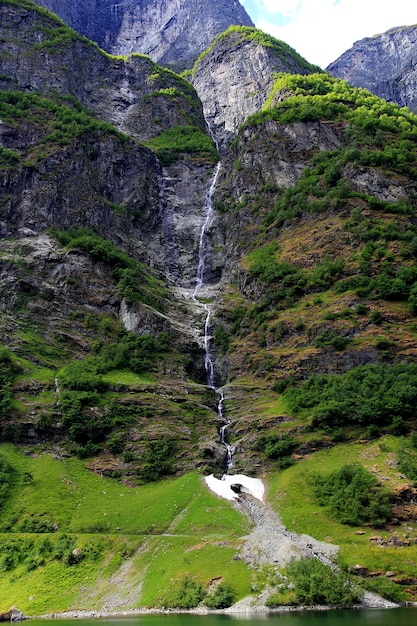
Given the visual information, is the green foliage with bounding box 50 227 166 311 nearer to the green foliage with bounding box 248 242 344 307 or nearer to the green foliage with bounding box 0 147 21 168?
the green foliage with bounding box 0 147 21 168

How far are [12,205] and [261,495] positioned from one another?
234 feet

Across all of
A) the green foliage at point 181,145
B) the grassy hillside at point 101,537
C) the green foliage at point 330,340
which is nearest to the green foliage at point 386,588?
the grassy hillside at point 101,537

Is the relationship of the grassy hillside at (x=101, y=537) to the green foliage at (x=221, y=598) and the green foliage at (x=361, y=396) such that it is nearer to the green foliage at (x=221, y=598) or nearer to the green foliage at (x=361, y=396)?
the green foliage at (x=221, y=598)

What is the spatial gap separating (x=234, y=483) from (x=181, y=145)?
103 metres

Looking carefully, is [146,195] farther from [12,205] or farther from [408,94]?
[408,94]

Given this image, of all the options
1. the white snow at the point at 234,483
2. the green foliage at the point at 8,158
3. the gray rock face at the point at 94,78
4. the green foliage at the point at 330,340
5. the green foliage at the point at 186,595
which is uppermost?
the gray rock face at the point at 94,78

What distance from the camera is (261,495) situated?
56094 millimetres

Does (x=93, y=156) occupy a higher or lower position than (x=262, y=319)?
higher

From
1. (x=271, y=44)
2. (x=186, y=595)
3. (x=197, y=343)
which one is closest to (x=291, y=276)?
(x=197, y=343)

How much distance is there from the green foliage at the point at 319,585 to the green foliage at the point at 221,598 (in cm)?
437

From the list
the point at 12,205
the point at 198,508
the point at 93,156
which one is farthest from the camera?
the point at 93,156

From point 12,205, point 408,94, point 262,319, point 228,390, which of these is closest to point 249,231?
point 262,319

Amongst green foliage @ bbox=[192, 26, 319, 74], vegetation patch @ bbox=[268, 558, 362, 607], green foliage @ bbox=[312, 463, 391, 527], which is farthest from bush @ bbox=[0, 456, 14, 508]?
green foliage @ bbox=[192, 26, 319, 74]

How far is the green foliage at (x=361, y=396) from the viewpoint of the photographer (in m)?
59.0
